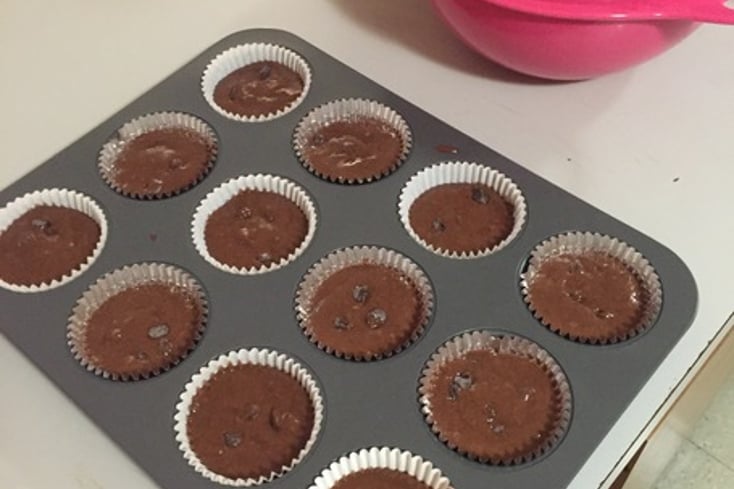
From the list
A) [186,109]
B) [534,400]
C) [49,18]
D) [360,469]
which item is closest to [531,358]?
[534,400]

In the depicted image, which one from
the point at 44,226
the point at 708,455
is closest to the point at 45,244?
the point at 44,226

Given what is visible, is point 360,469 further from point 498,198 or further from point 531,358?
point 498,198

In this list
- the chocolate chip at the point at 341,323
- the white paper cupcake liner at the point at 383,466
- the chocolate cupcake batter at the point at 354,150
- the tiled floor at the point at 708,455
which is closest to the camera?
the white paper cupcake liner at the point at 383,466

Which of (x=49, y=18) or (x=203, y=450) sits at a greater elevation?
(x=49, y=18)

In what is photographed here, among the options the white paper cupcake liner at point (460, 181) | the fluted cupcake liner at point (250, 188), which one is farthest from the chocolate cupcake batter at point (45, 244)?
the white paper cupcake liner at point (460, 181)

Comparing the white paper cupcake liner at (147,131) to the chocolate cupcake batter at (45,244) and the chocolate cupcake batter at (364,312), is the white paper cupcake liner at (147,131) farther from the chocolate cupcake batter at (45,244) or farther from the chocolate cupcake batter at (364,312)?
the chocolate cupcake batter at (364,312)

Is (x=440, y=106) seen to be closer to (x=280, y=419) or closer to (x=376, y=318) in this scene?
(x=376, y=318)
